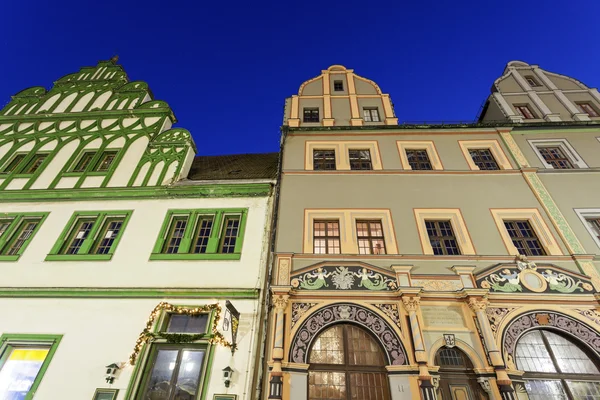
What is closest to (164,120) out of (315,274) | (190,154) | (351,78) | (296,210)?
(190,154)

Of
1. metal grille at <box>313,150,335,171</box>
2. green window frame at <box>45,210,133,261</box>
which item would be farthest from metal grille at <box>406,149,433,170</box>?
green window frame at <box>45,210,133,261</box>

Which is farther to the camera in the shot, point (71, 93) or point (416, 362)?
point (71, 93)

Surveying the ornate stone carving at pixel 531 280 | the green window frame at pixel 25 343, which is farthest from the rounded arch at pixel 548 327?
the green window frame at pixel 25 343

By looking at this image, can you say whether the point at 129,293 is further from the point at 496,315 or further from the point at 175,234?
the point at 496,315

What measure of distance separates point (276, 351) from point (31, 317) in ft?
27.0

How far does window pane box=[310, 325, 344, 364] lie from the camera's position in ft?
28.7

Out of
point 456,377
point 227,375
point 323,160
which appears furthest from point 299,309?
point 323,160

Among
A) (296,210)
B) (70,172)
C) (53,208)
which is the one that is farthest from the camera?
(70,172)

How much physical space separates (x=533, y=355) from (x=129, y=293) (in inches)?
488

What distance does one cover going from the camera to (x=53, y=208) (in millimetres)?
13031

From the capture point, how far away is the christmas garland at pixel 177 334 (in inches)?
354

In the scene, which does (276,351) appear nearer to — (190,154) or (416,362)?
(416,362)

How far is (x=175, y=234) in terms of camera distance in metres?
11.9

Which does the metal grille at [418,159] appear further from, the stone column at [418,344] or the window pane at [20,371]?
the window pane at [20,371]
